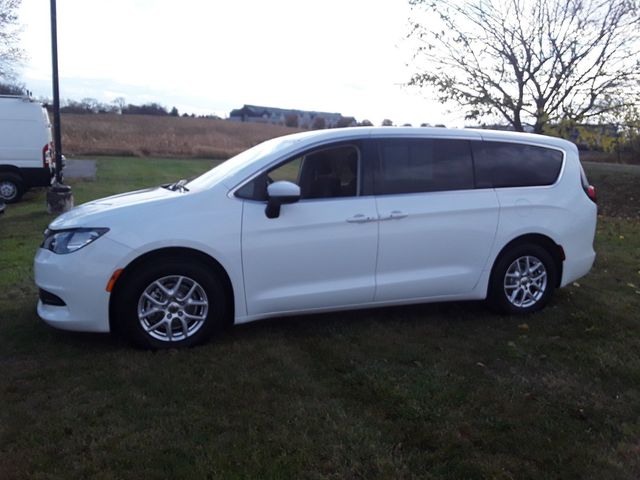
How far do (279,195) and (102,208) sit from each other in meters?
1.39

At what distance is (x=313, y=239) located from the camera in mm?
5070

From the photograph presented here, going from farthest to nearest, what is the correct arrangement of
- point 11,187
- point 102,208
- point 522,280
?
1. point 11,187
2. point 522,280
3. point 102,208

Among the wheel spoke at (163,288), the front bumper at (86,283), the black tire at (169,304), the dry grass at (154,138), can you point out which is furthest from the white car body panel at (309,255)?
the dry grass at (154,138)

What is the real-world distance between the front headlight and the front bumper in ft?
0.16

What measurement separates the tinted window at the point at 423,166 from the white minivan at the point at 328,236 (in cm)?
1

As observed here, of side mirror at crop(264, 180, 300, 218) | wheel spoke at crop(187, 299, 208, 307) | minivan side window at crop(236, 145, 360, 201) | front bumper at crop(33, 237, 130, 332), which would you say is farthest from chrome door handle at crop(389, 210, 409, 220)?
front bumper at crop(33, 237, 130, 332)

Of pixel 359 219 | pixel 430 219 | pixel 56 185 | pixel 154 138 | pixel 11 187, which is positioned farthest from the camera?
pixel 154 138

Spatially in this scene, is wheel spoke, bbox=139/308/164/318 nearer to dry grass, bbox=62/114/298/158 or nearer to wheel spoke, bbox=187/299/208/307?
wheel spoke, bbox=187/299/208/307

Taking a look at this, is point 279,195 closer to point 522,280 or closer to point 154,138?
point 522,280

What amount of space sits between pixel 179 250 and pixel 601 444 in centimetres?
303

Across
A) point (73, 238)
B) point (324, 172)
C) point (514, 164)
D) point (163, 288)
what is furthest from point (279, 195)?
point (514, 164)

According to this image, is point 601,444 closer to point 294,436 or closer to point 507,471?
point 507,471

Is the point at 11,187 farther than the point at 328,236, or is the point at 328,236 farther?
the point at 11,187

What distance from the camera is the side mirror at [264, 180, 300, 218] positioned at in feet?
16.0
